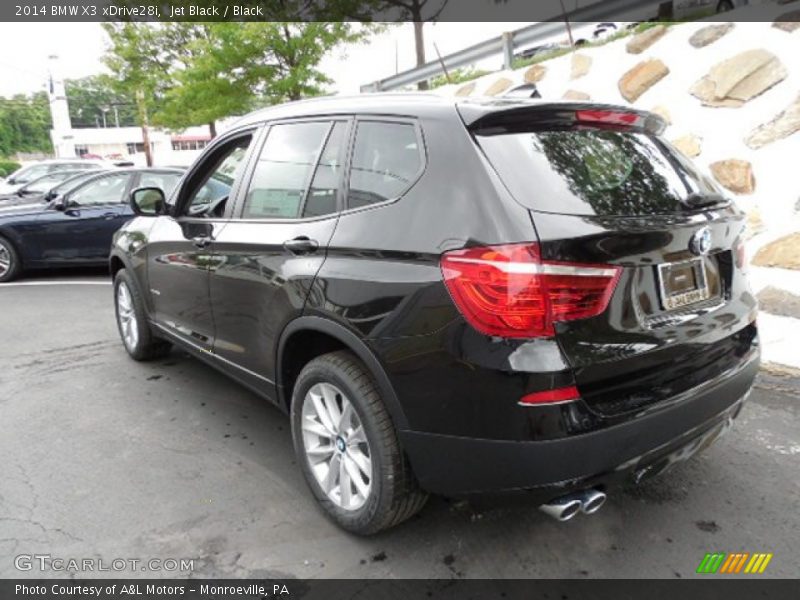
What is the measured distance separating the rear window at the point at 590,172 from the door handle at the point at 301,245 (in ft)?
2.84

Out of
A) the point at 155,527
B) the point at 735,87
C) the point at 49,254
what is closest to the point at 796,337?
the point at 735,87

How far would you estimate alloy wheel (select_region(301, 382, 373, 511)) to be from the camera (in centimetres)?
248

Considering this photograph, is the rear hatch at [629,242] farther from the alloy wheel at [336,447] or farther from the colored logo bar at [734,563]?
the alloy wheel at [336,447]

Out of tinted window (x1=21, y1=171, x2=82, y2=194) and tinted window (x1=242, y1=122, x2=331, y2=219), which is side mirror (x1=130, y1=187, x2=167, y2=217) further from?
tinted window (x1=21, y1=171, x2=82, y2=194)

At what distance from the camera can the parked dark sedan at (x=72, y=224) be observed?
324 inches

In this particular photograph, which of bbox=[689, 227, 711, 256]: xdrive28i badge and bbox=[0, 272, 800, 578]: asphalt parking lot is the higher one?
bbox=[689, 227, 711, 256]: xdrive28i badge

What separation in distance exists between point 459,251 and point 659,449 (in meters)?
1.04

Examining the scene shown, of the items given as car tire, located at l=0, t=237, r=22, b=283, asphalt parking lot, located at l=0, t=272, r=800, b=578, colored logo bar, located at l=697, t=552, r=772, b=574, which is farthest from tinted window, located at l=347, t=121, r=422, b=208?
car tire, located at l=0, t=237, r=22, b=283

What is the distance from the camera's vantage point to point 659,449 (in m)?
2.14

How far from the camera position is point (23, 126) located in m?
88.2

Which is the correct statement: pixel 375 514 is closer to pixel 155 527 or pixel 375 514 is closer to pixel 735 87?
pixel 155 527

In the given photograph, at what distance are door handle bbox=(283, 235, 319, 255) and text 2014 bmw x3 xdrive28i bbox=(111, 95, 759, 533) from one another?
2cm

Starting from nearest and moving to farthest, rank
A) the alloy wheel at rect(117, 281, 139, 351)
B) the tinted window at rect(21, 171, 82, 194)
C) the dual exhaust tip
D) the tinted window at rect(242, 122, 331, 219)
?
1. the dual exhaust tip
2. the tinted window at rect(242, 122, 331, 219)
3. the alloy wheel at rect(117, 281, 139, 351)
4. the tinted window at rect(21, 171, 82, 194)

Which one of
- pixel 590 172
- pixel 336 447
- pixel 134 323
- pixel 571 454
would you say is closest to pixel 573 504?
pixel 571 454
